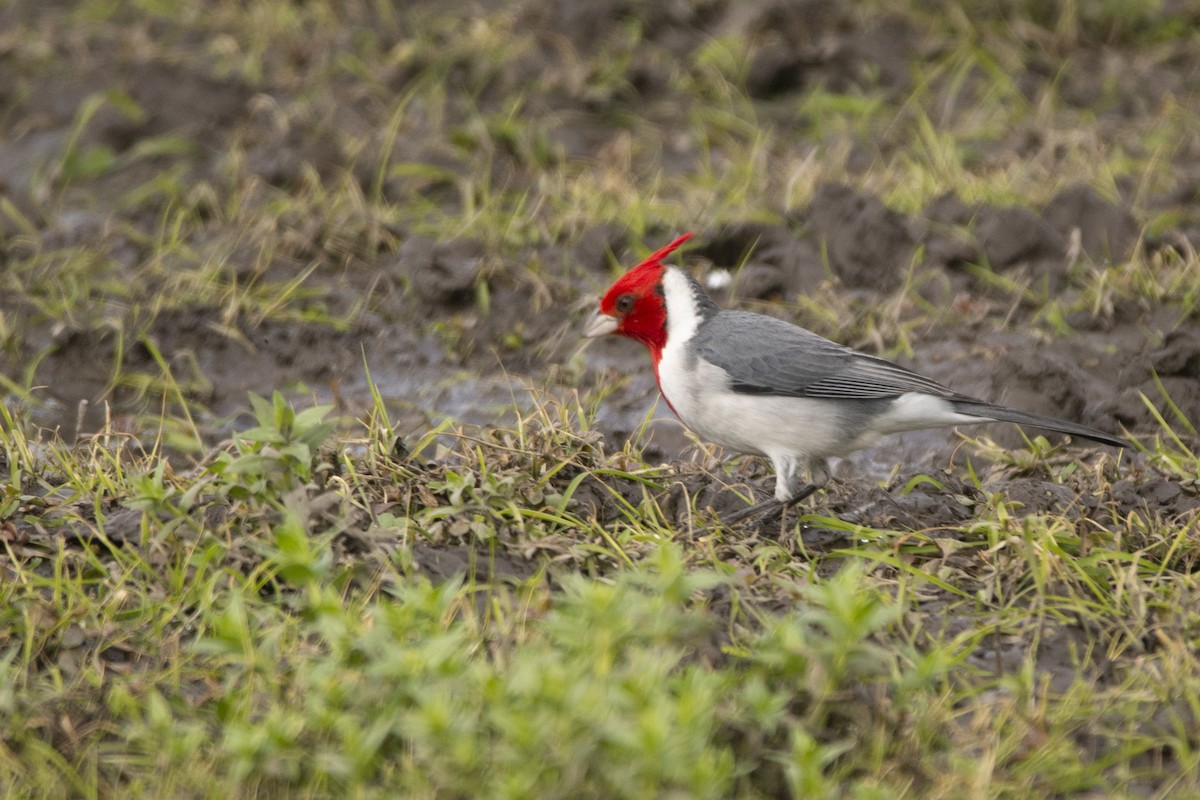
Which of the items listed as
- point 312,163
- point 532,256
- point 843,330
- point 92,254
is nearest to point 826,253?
point 843,330

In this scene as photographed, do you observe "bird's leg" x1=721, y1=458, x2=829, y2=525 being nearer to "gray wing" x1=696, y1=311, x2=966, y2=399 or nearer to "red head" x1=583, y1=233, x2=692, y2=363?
"gray wing" x1=696, y1=311, x2=966, y2=399

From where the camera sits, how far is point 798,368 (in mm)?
4789

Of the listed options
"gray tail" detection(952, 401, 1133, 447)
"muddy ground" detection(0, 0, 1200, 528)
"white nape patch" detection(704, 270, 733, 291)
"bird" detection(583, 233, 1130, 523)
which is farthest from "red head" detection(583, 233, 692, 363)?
"white nape patch" detection(704, 270, 733, 291)

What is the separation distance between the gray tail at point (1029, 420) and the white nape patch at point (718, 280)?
194 cm

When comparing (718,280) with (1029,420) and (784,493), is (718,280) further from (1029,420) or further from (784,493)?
(1029,420)

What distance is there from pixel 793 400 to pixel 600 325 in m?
0.81

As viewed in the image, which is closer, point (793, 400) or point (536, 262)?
point (793, 400)

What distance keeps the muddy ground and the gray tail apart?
0.22m

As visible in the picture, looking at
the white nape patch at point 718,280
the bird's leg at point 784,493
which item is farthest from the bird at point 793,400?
the white nape patch at point 718,280

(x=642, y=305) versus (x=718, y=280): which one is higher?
(x=642, y=305)

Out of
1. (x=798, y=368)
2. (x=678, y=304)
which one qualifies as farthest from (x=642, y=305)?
(x=798, y=368)

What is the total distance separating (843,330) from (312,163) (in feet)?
9.38

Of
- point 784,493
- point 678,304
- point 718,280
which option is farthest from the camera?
point 718,280

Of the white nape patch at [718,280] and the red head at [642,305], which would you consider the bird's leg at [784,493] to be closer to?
the red head at [642,305]
